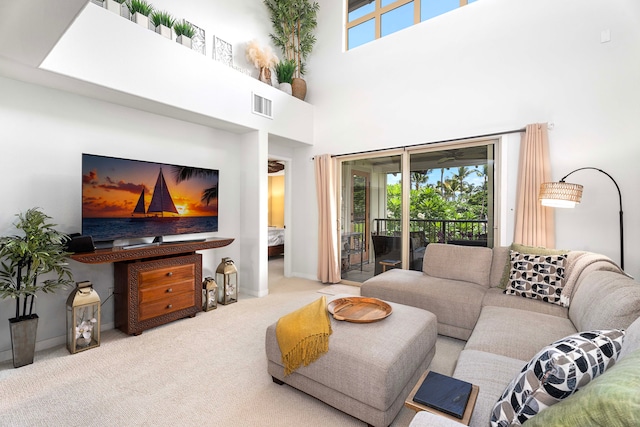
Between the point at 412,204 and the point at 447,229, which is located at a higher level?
the point at 412,204

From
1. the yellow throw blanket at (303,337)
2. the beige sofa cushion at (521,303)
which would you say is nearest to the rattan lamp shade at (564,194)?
the beige sofa cushion at (521,303)

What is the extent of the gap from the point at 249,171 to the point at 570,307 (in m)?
3.79

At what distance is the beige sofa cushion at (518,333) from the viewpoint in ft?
5.54

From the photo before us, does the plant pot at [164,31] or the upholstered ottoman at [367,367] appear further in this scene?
the plant pot at [164,31]

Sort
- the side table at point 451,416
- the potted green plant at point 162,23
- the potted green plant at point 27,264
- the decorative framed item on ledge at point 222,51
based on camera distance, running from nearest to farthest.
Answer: the side table at point 451,416 < the potted green plant at point 27,264 < the potted green plant at point 162,23 < the decorative framed item on ledge at point 222,51

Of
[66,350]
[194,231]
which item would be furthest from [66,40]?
[66,350]

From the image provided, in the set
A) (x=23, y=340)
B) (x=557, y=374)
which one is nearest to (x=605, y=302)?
(x=557, y=374)

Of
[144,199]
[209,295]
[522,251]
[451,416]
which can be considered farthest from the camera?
[209,295]

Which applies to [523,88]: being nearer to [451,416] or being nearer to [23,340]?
[451,416]

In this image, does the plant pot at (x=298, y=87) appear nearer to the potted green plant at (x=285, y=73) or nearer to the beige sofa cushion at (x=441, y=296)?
the potted green plant at (x=285, y=73)

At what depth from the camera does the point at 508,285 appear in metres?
2.75

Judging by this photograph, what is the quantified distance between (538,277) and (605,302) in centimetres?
99

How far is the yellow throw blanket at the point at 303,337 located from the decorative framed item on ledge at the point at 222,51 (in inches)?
146

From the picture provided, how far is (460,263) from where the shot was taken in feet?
10.4
